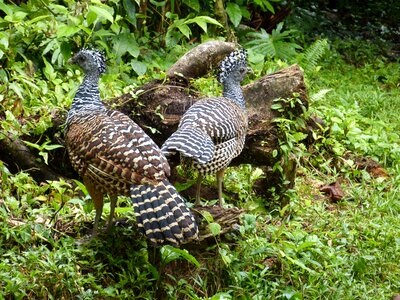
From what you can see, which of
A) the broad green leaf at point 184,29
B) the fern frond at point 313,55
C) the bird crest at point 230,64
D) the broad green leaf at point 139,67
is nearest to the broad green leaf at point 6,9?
the broad green leaf at point 139,67

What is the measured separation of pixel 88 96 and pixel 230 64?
187 centimetres

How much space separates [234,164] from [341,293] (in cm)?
213

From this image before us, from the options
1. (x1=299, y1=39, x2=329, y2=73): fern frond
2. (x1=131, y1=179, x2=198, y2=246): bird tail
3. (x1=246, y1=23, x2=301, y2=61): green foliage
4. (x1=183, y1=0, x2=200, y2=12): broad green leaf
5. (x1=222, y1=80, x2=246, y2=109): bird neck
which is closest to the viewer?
(x1=131, y1=179, x2=198, y2=246): bird tail

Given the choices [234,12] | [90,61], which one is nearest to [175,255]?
[90,61]

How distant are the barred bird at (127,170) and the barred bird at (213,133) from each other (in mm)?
390

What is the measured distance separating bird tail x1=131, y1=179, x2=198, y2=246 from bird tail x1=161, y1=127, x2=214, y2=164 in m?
0.67

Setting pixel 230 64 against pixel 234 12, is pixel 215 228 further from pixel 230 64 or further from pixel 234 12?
pixel 234 12

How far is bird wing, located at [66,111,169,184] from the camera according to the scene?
5.95 meters

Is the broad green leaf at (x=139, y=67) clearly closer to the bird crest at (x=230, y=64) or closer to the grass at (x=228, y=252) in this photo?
the bird crest at (x=230, y=64)

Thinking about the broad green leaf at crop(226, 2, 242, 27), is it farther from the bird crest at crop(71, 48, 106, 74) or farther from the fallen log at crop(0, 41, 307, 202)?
the bird crest at crop(71, 48, 106, 74)

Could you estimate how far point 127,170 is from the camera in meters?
5.96

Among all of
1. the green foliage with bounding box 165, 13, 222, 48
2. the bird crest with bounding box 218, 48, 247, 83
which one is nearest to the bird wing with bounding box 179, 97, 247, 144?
the bird crest with bounding box 218, 48, 247, 83

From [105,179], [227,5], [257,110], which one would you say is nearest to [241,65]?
[257,110]

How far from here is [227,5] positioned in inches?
464
